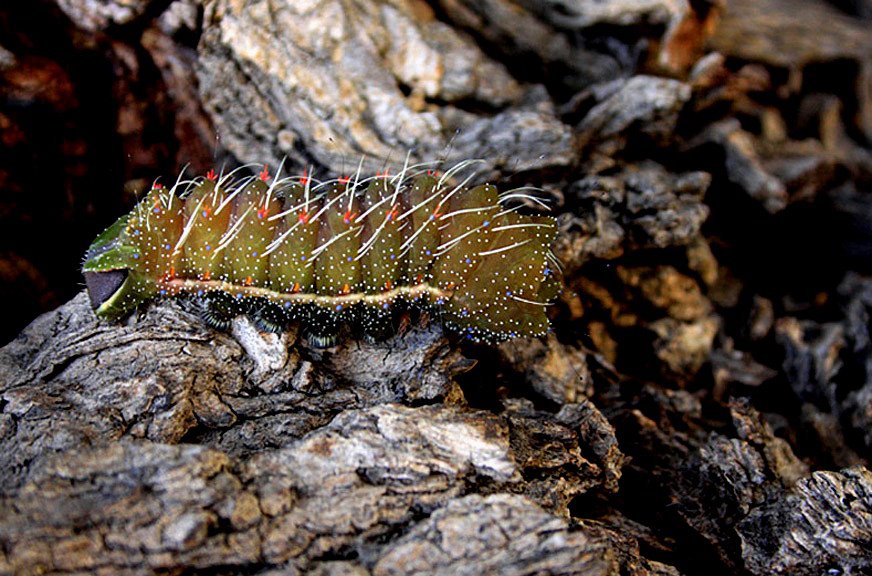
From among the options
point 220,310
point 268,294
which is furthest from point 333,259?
point 220,310

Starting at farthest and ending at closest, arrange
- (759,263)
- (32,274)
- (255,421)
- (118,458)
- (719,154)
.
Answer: (759,263)
(719,154)
(32,274)
(255,421)
(118,458)

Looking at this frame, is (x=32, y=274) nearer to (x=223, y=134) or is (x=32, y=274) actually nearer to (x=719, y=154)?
(x=223, y=134)

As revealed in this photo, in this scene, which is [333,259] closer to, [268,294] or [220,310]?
[268,294]

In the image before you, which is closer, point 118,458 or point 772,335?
point 118,458

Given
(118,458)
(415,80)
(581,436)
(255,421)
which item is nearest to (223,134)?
(415,80)

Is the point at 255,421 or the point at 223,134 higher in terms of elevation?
Answer: the point at 223,134

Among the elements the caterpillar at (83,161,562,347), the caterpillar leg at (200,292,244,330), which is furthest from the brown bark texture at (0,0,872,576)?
the caterpillar at (83,161,562,347)

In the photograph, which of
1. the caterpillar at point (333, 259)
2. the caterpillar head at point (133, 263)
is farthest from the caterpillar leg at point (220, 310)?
the caterpillar head at point (133, 263)

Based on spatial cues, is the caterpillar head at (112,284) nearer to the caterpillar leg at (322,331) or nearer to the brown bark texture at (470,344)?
the brown bark texture at (470,344)
